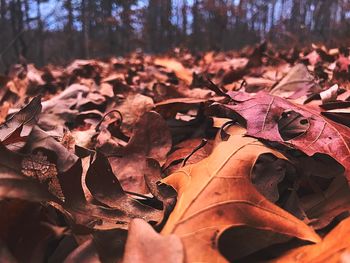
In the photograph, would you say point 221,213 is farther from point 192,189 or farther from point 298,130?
point 298,130

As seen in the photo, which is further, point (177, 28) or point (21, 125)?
point (177, 28)

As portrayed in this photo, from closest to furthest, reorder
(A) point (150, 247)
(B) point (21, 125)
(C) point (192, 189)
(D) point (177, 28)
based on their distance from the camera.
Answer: (A) point (150, 247)
(C) point (192, 189)
(B) point (21, 125)
(D) point (177, 28)

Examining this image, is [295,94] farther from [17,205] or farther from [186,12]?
[186,12]

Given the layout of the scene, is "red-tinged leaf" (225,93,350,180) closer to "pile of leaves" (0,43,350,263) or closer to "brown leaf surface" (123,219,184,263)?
"pile of leaves" (0,43,350,263)

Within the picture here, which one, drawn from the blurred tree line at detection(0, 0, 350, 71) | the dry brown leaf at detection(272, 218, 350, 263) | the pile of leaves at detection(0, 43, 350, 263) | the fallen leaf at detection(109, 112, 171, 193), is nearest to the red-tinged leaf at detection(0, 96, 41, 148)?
the pile of leaves at detection(0, 43, 350, 263)

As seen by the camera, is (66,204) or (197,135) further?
(197,135)

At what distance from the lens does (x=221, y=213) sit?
23.7 inches

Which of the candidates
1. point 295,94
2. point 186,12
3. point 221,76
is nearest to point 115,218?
point 295,94

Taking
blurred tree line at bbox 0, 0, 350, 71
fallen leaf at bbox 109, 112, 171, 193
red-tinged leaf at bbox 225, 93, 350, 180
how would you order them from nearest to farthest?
red-tinged leaf at bbox 225, 93, 350, 180 → fallen leaf at bbox 109, 112, 171, 193 → blurred tree line at bbox 0, 0, 350, 71

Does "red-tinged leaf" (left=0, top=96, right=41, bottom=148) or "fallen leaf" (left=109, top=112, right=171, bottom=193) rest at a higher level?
"red-tinged leaf" (left=0, top=96, right=41, bottom=148)

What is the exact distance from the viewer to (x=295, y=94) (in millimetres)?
1331

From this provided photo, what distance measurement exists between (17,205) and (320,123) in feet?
1.73

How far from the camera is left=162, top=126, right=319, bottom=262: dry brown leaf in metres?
0.56

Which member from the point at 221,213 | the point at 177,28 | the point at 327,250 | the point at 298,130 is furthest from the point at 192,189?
the point at 177,28
